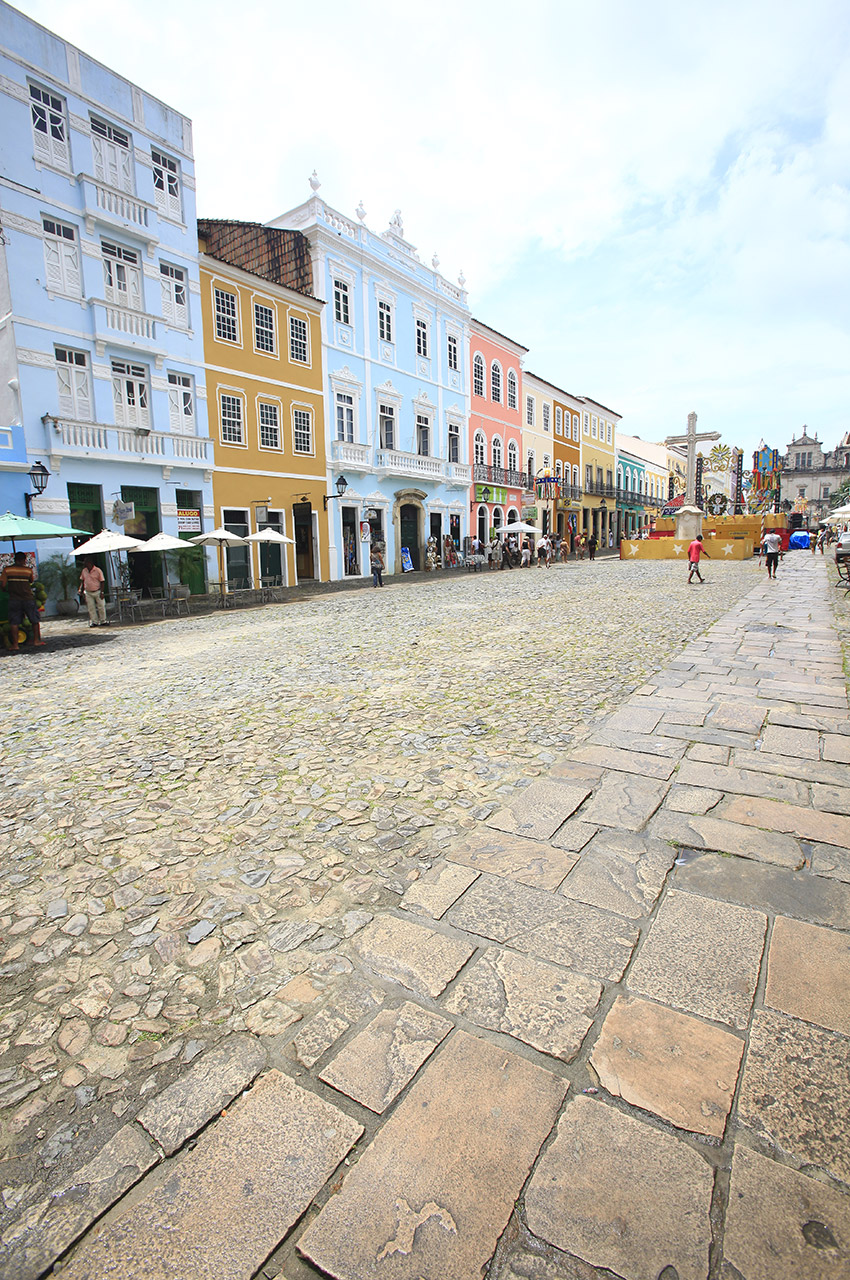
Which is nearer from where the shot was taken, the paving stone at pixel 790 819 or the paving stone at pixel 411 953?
the paving stone at pixel 411 953

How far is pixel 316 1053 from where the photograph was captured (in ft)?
6.16

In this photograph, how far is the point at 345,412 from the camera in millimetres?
23766

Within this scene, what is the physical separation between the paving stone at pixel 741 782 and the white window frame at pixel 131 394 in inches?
654

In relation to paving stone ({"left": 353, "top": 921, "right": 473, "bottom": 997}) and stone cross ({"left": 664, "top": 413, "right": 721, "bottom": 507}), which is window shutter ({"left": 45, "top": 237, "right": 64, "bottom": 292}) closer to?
paving stone ({"left": 353, "top": 921, "right": 473, "bottom": 997})

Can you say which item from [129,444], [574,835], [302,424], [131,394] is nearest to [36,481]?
[129,444]

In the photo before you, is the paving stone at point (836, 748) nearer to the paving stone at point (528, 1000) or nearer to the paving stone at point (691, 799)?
the paving stone at point (691, 799)

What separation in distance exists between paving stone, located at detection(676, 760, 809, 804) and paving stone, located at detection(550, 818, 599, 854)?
0.89 meters

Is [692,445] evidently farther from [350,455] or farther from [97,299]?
[97,299]

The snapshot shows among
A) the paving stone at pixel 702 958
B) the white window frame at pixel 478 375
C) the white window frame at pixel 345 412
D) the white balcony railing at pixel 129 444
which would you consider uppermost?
the white window frame at pixel 478 375

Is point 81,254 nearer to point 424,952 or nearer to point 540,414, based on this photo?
point 424,952

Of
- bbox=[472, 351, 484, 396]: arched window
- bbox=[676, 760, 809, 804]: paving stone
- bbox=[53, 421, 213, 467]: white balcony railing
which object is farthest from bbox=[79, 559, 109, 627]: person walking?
bbox=[472, 351, 484, 396]: arched window

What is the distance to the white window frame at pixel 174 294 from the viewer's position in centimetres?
1705

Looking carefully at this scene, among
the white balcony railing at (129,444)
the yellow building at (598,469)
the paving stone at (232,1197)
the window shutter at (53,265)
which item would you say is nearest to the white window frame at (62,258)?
the window shutter at (53,265)

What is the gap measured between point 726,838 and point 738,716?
2247mm
